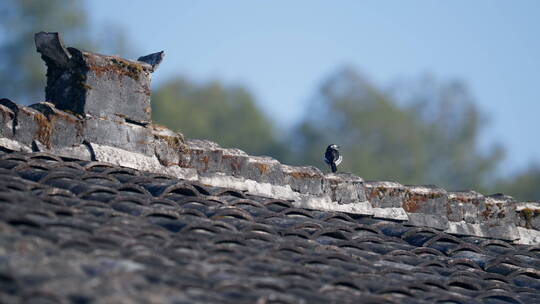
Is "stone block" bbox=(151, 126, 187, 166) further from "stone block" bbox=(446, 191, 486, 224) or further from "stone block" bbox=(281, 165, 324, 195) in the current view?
"stone block" bbox=(446, 191, 486, 224)

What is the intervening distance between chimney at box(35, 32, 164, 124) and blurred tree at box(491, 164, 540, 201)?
124 feet

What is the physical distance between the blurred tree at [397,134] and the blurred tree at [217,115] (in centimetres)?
215

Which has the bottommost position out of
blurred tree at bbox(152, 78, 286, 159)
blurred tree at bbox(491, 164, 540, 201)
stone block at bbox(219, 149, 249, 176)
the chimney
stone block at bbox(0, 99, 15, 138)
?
stone block at bbox(0, 99, 15, 138)

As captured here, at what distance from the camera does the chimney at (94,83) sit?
6062 millimetres

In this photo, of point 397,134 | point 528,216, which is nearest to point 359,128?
point 397,134

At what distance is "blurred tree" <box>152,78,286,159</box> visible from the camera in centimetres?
4731

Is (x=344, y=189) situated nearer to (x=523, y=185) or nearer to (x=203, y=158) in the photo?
(x=203, y=158)

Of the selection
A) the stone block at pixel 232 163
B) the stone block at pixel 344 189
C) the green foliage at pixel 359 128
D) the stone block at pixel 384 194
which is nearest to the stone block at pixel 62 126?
the stone block at pixel 232 163

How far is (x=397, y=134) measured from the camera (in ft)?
157

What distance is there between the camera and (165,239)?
427 cm

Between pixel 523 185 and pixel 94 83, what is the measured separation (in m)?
39.9

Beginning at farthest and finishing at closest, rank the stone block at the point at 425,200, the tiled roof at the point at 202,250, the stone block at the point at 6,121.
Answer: the stone block at the point at 425,200 → the stone block at the point at 6,121 → the tiled roof at the point at 202,250

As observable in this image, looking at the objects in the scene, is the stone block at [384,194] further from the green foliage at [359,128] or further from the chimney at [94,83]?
the green foliage at [359,128]

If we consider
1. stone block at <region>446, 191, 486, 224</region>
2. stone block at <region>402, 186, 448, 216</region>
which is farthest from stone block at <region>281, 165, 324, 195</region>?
stone block at <region>446, 191, 486, 224</region>
